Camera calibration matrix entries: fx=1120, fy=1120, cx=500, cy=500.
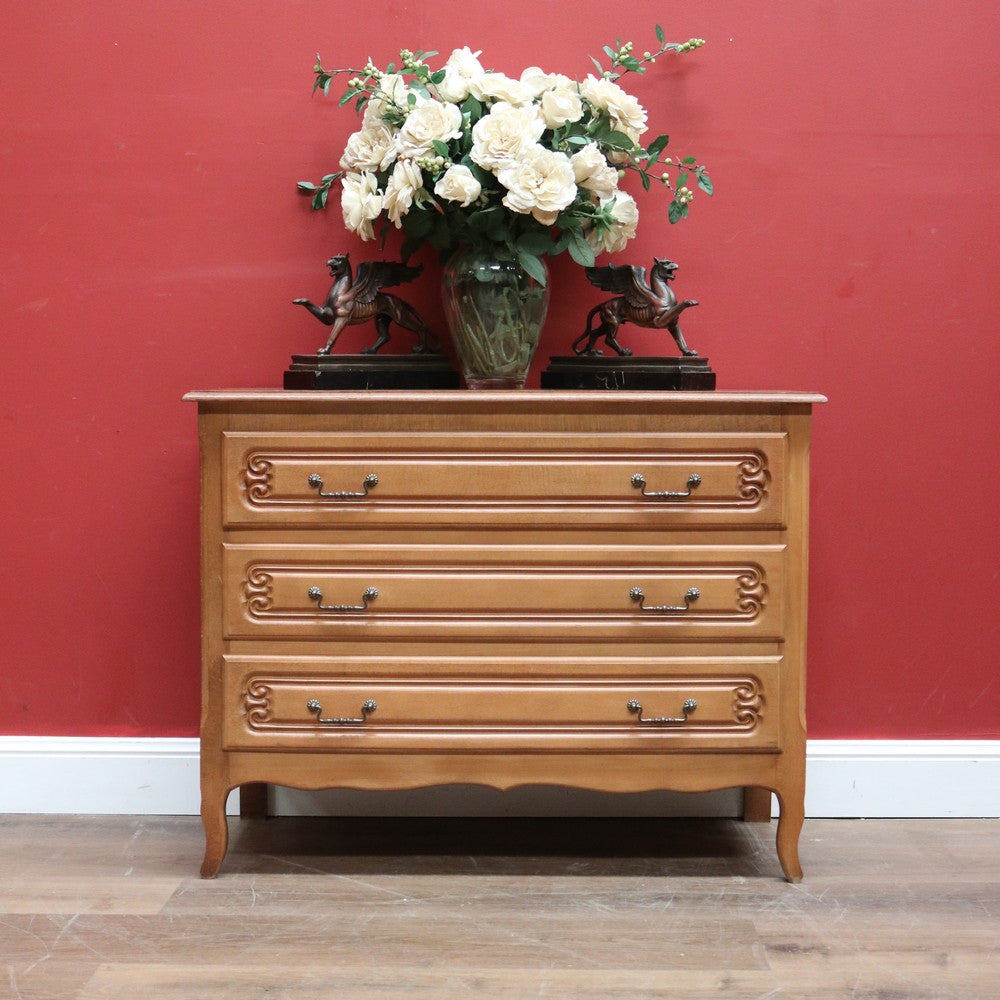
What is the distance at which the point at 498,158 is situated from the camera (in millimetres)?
2123

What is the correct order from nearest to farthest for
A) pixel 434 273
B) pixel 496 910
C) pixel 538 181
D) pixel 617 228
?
pixel 496 910 < pixel 538 181 < pixel 617 228 < pixel 434 273

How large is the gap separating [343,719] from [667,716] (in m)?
0.60

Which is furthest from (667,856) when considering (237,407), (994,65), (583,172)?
(994,65)

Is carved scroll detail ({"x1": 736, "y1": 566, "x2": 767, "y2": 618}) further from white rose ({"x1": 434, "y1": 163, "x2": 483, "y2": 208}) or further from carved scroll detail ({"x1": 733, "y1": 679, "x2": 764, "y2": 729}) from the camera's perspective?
white rose ({"x1": 434, "y1": 163, "x2": 483, "y2": 208})

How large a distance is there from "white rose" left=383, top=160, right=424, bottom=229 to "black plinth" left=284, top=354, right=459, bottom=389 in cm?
30

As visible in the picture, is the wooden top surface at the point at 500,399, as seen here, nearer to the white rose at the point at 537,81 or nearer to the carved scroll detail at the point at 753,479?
the carved scroll detail at the point at 753,479

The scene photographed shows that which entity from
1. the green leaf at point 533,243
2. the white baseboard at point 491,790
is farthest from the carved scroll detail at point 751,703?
the green leaf at point 533,243

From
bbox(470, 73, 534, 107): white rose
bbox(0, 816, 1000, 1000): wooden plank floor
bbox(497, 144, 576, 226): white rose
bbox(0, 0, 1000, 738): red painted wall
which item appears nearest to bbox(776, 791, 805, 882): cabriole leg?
bbox(0, 816, 1000, 1000): wooden plank floor

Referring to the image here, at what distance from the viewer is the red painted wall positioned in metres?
2.45

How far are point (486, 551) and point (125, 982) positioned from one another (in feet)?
3.02

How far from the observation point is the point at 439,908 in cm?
203

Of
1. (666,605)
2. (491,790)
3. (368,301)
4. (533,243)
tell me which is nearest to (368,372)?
(368,301)

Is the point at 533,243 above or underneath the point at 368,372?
above

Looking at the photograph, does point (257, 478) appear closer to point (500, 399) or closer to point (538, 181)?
point (500, 399)
